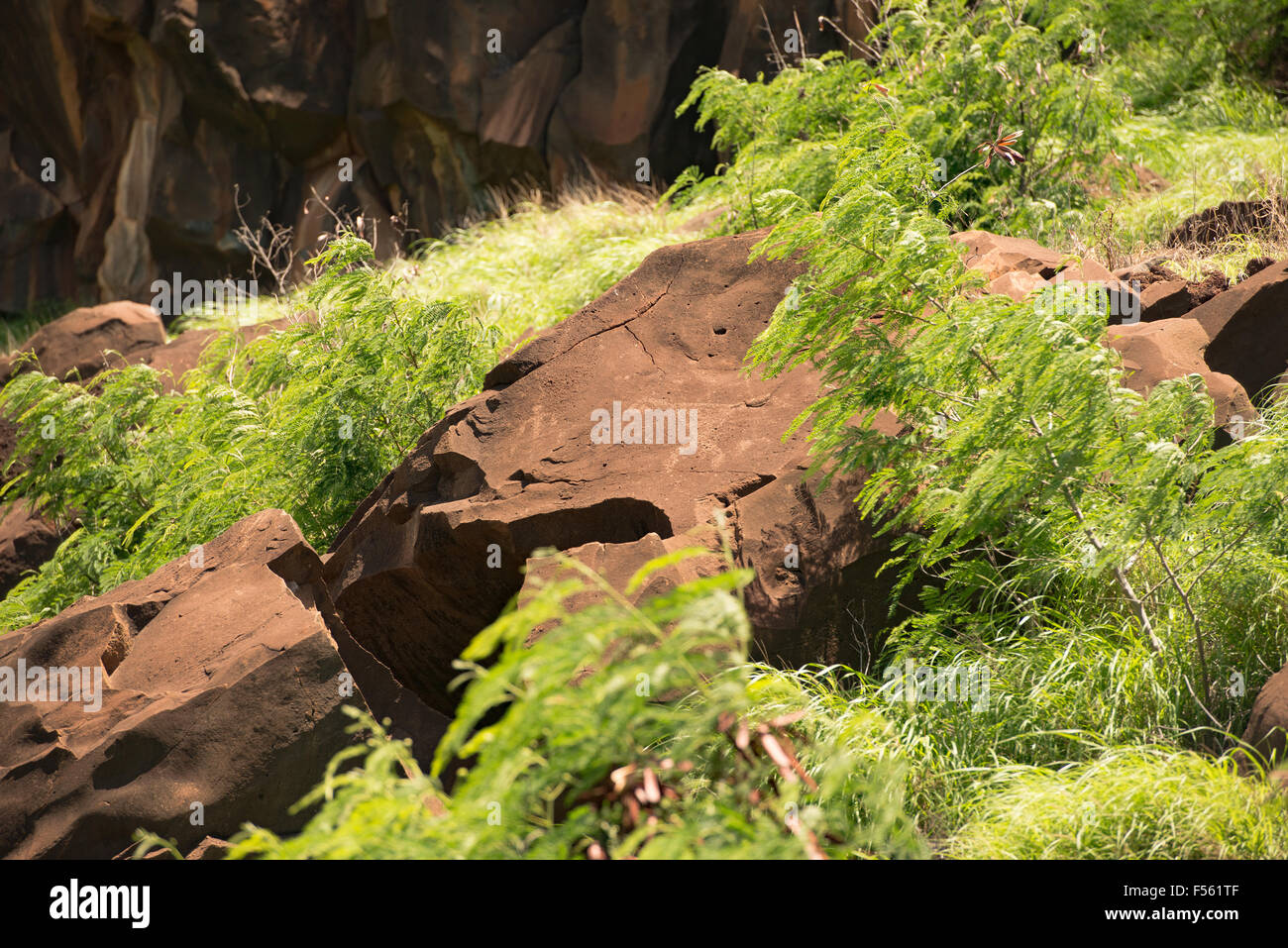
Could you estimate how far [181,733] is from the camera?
14.7 ft

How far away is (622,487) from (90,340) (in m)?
8.76

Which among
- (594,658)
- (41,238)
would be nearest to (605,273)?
(594,658)

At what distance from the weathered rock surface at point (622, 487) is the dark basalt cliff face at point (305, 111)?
9.21 m

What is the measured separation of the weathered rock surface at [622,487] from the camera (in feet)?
→ 16.3

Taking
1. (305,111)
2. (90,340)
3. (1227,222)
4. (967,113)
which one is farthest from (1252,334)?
(305,111)

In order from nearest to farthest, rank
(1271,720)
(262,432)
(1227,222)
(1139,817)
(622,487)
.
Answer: (1139,817) < (1271,720) < (622,487) < (262,432) < (1227,222)

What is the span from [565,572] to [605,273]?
5907 millimetres

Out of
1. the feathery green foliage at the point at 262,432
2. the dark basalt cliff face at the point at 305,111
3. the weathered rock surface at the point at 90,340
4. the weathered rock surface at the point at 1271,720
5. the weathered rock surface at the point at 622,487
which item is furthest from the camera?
the dark basalt cliff face at the point at 305,111

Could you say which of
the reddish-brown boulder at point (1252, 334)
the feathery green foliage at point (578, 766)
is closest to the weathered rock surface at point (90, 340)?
the reddish-brown boulder at point (1252, 334)

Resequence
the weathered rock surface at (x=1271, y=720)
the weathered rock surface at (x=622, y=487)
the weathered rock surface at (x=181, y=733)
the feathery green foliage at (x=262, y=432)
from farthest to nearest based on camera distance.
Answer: the feathery green foliage at (x=262, y=432) < the weathered rock surface at (x=622, y=487) < the weathered rock surface at (x=181, y=733) < the weathered rock surface at (x=1271, y=720)

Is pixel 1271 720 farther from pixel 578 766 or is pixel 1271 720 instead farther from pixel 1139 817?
pixel 578 766

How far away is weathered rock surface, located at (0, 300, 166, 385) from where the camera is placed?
11445 millimetres

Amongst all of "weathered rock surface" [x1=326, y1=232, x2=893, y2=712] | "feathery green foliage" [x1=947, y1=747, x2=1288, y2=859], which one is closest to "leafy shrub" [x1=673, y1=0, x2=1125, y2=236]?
"weathered rock surface" [x1=326, y1=232, x2=893, y2=712]

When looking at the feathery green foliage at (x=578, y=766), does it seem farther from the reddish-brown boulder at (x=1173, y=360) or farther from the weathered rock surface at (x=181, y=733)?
the reddish-brown boulder at (x=1173, y=360)
